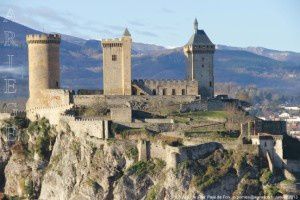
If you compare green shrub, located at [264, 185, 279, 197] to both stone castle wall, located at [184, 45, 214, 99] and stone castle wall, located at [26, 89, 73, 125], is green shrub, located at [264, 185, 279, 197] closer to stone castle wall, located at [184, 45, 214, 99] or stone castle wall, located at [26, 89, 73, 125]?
stone castle wall, located at [184, 45, 214, 99]

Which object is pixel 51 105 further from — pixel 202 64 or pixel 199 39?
pixel 199 39

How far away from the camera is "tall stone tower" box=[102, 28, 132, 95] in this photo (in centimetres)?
10206

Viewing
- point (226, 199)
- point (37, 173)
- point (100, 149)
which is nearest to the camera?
point (226, 199)

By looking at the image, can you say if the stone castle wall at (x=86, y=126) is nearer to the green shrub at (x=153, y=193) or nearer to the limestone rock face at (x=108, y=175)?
the limestone rock face at (x=108, y=175)

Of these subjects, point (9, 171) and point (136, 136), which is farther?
point (9, 171)

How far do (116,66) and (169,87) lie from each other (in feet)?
17.5

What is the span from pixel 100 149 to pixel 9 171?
1242 cm

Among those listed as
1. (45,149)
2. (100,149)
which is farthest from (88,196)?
(45,149)

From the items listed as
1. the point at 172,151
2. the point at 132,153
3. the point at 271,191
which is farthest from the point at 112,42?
the point at 271,191

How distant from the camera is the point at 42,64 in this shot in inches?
4158

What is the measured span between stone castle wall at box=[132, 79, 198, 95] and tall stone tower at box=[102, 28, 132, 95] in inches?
60.4

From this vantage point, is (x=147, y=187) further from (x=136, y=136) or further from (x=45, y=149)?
(x=45, y=149)

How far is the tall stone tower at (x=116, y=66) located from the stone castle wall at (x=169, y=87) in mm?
1533

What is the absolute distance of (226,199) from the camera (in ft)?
277
